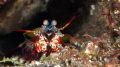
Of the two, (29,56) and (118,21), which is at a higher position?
(118,21)

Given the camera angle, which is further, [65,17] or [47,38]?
[65,17]


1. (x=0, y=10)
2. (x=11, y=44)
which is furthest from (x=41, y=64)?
(x=11, y=44)

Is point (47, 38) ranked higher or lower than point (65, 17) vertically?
lower

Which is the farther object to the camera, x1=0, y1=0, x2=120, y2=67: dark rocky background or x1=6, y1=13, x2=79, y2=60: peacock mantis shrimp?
x1=6, y1=13, x2=79, y2=60: peacock mantis shrimp

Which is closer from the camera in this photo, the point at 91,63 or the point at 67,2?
the point at 91,63

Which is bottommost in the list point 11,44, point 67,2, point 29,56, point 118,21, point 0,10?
point 29,56

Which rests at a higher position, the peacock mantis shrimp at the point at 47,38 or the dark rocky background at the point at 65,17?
the dark rocky background at the point at 65,17

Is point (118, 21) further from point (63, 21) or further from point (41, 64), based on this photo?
point (63, 21)

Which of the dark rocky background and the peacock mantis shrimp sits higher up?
the dark rocky background

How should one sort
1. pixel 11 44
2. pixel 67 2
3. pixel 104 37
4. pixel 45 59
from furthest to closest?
pixel 67 2, pixel 11 44, pixel 104 37, pixel 45 59

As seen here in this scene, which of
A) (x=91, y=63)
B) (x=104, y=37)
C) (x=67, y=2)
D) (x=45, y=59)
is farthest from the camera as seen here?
(x=67, y=2)

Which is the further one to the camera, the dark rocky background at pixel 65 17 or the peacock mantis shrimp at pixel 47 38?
the peacock mantis shrimp at pixel 47 38
